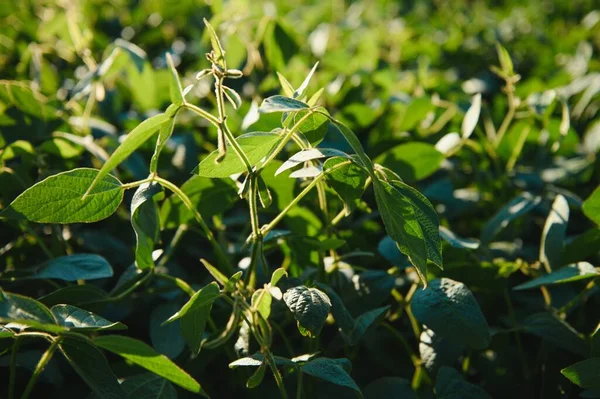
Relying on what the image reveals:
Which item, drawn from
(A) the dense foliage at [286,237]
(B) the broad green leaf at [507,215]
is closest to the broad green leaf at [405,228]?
(A) the dense foliage at [286,237]

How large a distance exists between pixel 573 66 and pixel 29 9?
200 cm

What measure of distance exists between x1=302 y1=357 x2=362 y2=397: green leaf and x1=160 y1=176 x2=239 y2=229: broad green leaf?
32 cm

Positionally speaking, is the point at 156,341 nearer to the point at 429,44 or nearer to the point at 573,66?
the point at 429,44

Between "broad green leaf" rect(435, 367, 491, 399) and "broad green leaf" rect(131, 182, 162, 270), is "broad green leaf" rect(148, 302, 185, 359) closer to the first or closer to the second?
"broad green leaf" rect(131, 182, 162, 270)

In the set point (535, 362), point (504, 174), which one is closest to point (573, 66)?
point (504, 174)

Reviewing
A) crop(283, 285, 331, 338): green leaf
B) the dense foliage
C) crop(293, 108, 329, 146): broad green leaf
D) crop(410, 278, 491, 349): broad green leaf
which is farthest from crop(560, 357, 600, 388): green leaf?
crop(293, 108, 329, 146): broad green leaf

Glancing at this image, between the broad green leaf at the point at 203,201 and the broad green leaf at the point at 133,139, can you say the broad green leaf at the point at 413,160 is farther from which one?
the broad green leaf at the point at 133,139

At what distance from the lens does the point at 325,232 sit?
1066mm

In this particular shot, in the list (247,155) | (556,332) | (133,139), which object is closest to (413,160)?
(556,332)

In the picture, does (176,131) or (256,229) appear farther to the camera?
(176,131)

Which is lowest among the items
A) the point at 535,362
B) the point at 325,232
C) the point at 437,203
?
the point at 535,362

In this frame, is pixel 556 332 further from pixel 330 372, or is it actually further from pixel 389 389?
pixel 330 372

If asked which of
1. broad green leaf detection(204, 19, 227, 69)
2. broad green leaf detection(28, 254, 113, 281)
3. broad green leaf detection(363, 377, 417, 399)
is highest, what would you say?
broad green leaf detection(204, 19, 227, 69)

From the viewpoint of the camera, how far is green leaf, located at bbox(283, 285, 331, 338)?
0.75 m
